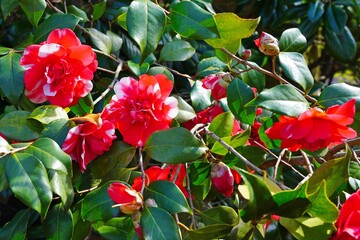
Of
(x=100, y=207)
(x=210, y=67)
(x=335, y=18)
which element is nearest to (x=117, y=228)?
(x=100, y=207)

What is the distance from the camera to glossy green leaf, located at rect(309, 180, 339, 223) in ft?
2.30

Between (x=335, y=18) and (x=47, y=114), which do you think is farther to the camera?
(x=335, y=18)

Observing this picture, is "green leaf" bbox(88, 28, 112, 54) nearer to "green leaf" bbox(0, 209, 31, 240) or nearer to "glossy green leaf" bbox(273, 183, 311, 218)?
"green leaf" bbox(0, 209, 31, 240)

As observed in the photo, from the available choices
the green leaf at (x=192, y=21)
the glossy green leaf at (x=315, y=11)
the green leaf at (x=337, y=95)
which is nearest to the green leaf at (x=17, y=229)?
the green leaf at (x=192, y=21)

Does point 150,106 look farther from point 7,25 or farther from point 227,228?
point 7,25

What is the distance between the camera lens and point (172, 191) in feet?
2.69

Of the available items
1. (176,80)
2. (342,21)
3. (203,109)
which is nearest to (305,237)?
(203,109)

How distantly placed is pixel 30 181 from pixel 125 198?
122 mm

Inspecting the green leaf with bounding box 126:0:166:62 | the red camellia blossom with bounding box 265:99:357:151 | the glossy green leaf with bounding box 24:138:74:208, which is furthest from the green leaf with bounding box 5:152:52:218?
the red camellia blossom with bounding box 265:99:357:151

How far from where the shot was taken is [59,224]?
35.2 inches

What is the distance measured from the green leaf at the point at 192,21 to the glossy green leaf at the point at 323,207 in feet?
1.06

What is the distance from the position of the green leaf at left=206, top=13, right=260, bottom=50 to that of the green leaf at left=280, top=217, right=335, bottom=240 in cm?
32

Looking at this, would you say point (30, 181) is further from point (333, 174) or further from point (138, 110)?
point (333, 174)

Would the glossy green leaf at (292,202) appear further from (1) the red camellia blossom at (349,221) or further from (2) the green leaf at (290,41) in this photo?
(2) the green leaf at (290,41)
